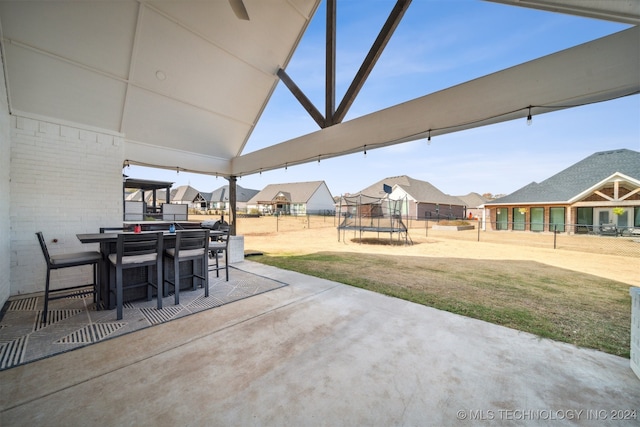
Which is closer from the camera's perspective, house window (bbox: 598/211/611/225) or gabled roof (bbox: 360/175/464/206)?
house window (bbox: 598/211/611/225)

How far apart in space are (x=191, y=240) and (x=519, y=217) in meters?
19.3

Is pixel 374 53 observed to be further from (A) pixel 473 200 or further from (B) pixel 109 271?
(A) pixel 473 200

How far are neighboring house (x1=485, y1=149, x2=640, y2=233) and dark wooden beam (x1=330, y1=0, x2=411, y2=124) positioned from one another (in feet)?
34.7

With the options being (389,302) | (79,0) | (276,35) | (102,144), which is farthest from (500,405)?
(102,144)

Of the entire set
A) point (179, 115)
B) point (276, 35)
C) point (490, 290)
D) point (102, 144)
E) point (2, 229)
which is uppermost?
point (276, 35)

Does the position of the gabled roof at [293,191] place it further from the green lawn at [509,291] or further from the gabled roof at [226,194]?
the green lawn at [509,291]

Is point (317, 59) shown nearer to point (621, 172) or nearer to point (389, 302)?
point (389, 302)

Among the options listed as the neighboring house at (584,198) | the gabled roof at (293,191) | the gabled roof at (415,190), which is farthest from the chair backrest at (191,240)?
the gabled roof at (293,191)

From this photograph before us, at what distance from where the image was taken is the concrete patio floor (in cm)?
145

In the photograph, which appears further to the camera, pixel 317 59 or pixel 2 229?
pixel 317 59

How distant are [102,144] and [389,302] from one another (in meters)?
5.44

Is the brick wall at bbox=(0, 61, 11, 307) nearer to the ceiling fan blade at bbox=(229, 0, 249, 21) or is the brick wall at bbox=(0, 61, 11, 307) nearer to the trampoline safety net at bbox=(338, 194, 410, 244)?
the ceiling fan blade at bbox=(229, 0, 249, 21)

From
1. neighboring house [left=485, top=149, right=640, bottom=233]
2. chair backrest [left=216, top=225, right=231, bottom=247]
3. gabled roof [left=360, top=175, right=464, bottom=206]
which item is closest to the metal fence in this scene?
neighboring house [left=485, top=149, right=640, bottom=233]

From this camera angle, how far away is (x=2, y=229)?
2996 millimetres
